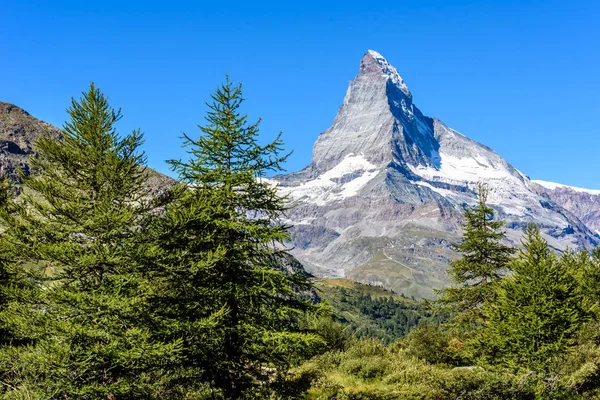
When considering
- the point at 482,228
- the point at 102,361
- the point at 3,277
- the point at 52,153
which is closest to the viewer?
Answer: the point at 102,361

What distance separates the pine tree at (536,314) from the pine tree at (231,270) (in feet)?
39.6

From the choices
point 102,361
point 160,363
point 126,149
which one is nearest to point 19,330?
point 102,361

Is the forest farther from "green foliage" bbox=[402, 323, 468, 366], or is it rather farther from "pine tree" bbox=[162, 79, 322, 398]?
"green foliage" bbox=[402, 323, 468, 366]

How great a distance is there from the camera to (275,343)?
49.6 feet

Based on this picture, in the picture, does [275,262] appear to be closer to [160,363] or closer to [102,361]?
[160,363]

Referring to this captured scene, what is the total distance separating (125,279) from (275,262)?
5697mm

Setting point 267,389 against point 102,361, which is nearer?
point 102,361

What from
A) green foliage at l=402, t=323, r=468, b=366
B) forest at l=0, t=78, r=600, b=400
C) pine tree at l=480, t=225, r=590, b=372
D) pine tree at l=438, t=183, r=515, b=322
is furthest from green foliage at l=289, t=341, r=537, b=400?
green foliage at l=402, t=323, r=468, b=366

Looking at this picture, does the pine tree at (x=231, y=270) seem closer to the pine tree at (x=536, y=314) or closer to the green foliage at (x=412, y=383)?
the green foliage at (x=412, y=383)

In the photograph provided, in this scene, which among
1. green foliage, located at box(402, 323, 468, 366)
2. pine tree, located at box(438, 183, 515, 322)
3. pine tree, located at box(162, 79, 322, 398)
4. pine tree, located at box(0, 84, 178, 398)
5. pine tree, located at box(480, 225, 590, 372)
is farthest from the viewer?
green foliage, located at box(402, 323, 468, 366)

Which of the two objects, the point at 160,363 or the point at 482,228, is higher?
the point at 482,228

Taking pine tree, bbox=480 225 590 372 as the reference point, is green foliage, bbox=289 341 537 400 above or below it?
below

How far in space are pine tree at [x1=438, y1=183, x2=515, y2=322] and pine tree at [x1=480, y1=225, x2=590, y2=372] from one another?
236 inches

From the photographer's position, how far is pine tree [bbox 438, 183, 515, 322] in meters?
29.9
